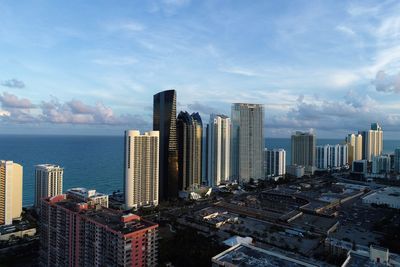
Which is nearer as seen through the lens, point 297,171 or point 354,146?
point 297,171

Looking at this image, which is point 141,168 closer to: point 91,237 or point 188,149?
point 188,149

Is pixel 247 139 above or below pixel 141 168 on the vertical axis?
above

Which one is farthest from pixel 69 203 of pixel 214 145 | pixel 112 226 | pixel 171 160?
pixel 214 145

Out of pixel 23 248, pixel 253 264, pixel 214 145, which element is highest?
pixel 214 145

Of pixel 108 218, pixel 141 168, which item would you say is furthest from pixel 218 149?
pixel 108 218

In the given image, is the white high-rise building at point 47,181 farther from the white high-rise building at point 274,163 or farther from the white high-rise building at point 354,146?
the white high-rise building at point 354,146

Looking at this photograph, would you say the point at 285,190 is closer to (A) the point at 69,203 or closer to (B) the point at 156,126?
(B) the point at 156,126

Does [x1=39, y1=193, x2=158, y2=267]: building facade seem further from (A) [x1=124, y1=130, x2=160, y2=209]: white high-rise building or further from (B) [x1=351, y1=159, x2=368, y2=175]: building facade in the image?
(B) [x1=351, y1=159, x2=368, y2=175]: building facade
